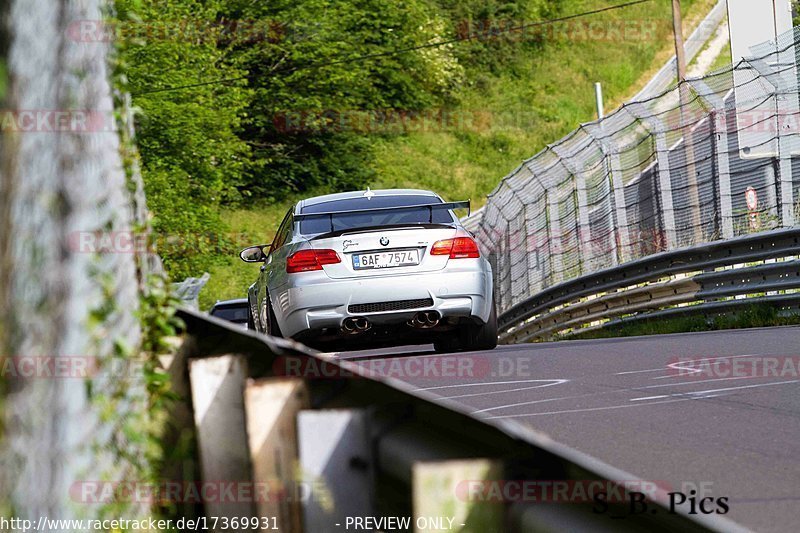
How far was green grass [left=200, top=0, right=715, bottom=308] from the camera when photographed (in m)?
58.8

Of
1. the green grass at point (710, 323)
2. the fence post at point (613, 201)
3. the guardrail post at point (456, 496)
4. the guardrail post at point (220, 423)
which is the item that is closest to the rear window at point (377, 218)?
the green grass at point (710, 323)

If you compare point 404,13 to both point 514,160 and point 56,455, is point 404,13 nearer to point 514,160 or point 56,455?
point 514,160

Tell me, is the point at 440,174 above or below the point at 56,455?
above

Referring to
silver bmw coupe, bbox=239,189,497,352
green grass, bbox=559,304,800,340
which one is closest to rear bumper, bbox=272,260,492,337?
silver bmw coupe, bbox=239,189,497,352

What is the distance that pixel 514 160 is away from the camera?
62656mm

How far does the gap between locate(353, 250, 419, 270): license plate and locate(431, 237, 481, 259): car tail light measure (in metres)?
0.20

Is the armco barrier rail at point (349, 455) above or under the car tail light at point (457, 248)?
under

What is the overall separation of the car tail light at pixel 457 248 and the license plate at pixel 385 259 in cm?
20

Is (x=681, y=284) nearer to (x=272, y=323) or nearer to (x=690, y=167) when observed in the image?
(x=690, y=167)

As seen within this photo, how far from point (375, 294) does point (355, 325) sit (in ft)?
1.20

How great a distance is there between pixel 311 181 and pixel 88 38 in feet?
166

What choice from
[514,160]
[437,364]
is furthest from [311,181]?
[437,364]

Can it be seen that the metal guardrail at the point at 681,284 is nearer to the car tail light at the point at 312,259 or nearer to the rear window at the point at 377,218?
the rear window at the point at 377,218

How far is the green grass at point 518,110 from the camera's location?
5878 centimetres
